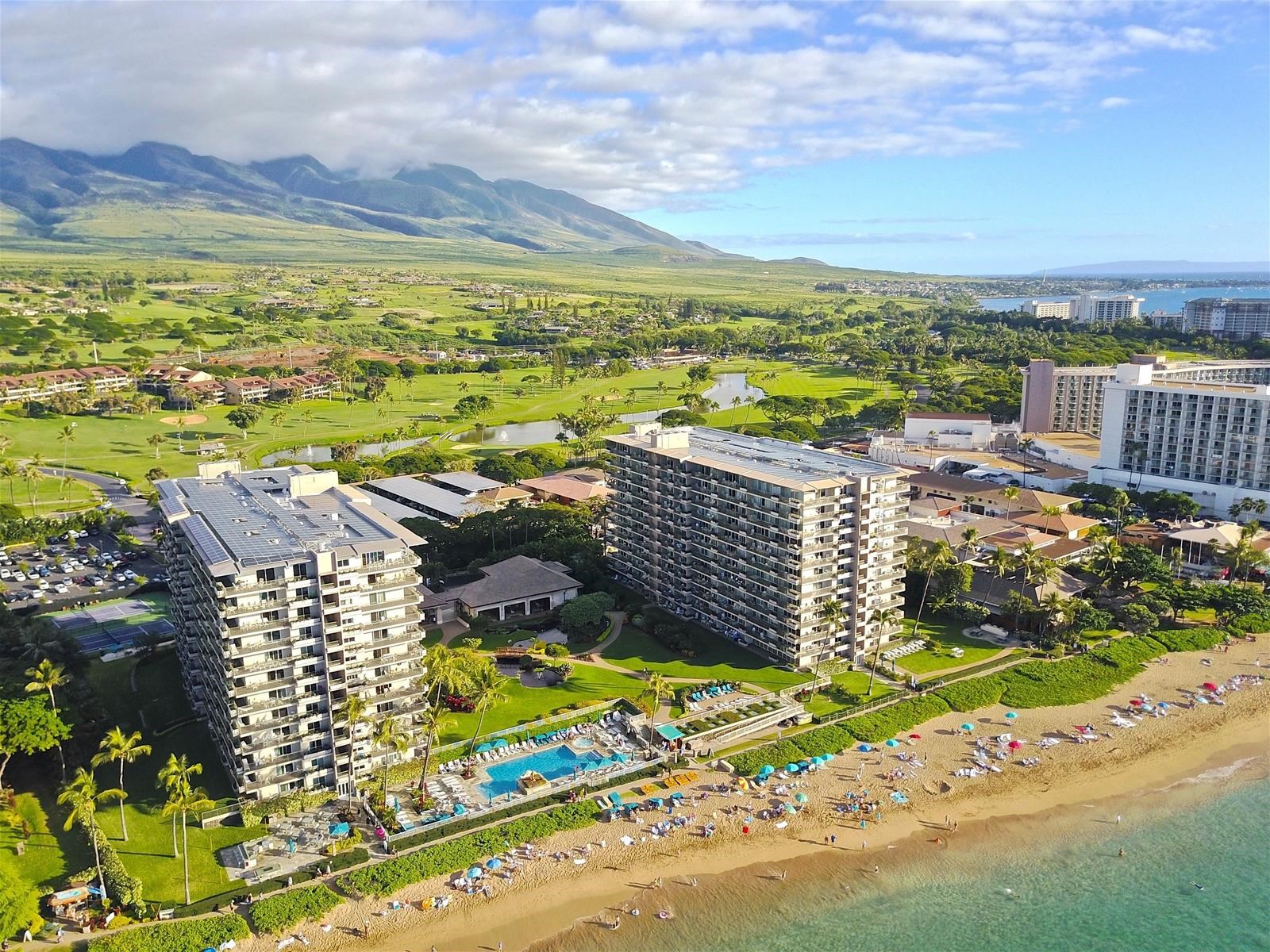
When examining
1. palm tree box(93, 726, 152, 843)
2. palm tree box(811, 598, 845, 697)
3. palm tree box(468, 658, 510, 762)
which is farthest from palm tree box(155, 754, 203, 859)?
palm tree box(811, 598, 845, 697)

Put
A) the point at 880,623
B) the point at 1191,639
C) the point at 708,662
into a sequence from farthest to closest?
the point at 1191,639 → the point at 708,662 → the point at 880,623

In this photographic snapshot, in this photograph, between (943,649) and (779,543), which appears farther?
(943,649)

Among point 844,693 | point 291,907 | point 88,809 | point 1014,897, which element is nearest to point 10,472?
point 88,809

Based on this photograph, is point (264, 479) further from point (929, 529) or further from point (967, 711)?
point (929, 529)

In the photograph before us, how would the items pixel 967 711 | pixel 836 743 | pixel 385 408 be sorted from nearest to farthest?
pixel 836 743 < pixel 967 711 < pixel 385 408

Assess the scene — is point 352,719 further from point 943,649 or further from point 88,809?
point 943,649

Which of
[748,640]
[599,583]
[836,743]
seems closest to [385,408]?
[599,583]

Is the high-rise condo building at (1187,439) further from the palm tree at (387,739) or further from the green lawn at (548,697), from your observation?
the palm tree at (387,739)
